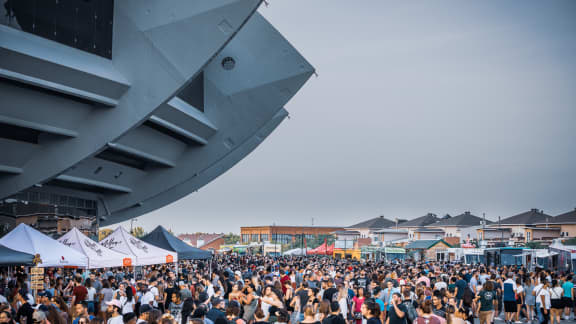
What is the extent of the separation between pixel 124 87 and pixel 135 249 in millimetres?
7440

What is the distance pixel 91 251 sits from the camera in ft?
58.0

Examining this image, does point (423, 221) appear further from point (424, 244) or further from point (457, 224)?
point (424, 244)

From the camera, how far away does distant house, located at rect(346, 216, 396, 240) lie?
104062 mm

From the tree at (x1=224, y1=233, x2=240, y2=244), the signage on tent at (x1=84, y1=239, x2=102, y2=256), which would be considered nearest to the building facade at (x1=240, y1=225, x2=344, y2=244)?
the tree at (x1=224, y1=233, x2=240, y2=244)

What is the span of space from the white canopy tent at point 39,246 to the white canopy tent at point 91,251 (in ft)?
4.86

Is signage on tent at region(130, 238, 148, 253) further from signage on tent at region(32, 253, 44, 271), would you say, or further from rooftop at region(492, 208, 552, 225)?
rooftop at region(492, 208, 552, 225)

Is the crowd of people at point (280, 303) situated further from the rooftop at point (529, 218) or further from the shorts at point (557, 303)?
the rooftop at point (529, 218)

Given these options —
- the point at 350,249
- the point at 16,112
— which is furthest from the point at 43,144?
the point at 350,249

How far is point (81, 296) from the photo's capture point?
14.0m

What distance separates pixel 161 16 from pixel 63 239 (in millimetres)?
9694

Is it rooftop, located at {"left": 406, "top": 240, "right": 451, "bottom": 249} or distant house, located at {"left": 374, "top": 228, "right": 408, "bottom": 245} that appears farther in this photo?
distant house, located at {"left": 374, "top": 228, "right": 408, "bottom": 245}

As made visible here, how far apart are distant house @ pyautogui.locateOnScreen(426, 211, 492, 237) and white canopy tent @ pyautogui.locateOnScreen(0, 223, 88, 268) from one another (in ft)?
259

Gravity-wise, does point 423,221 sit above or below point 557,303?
above

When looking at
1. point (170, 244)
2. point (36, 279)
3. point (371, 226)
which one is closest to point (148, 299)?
point (36, 279)
